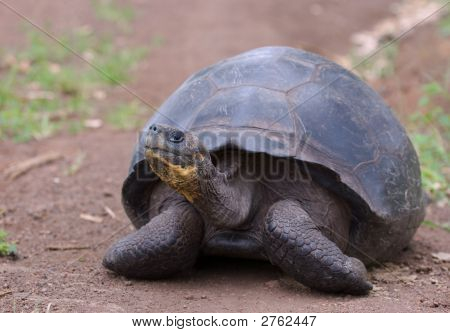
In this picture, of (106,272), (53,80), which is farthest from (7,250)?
(53,80)

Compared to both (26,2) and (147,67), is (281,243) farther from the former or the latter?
(26,2)

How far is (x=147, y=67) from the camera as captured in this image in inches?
451

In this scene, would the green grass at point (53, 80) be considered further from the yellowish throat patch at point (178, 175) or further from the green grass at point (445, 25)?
the green grass at point (445, 25)

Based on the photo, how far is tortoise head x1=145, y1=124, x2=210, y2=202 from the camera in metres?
3.62

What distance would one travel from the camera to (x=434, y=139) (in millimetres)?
7453

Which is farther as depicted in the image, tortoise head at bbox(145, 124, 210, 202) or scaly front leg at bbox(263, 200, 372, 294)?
scaly front leg at bbox(263, 200, 372, 294)

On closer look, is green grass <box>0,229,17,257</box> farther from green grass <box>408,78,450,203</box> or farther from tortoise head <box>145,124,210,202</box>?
green grass <box>408,78,450,203</box>

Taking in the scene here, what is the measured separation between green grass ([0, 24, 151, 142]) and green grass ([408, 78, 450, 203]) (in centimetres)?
329

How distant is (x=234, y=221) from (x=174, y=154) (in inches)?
26.3

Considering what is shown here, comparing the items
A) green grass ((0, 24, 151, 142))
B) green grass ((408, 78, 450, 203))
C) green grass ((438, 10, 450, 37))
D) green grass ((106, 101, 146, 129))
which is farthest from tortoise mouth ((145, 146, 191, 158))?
green grass ((438, 10, 450, 37))

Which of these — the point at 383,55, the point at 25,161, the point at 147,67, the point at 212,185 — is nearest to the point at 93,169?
the point at 25,161

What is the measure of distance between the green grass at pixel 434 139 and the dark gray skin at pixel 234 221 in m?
2.44

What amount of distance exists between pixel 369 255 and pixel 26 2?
10747 mm

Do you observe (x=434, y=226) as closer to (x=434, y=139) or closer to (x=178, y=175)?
(x=434, y=139)
